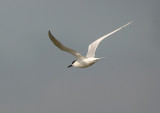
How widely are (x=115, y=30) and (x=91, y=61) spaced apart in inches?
156

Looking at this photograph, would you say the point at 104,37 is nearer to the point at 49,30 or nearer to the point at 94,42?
the point at 94,42

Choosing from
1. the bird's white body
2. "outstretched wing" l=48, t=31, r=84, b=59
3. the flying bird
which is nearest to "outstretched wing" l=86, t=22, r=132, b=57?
the flying bird

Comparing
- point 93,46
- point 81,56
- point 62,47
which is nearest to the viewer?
point 62,47

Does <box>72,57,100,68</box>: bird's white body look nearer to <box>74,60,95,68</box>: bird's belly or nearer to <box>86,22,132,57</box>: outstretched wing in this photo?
<box>74,60,95,68</box>: bird's belly

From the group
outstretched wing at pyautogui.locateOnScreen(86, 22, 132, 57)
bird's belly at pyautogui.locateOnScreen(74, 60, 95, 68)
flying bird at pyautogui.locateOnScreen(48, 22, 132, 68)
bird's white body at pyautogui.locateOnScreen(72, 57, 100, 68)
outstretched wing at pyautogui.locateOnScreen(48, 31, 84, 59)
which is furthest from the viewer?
outstretched wing at pyautogui.locateOnScreen(86, 22, 132, 57)

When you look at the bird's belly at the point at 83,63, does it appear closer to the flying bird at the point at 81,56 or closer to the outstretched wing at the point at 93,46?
the flying bird at the point at 81,56

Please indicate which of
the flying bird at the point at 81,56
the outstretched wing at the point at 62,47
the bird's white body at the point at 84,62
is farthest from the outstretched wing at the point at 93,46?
the outstretched wing at the point at 62,47

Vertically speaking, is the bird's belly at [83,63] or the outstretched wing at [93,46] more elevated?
the outstretched wing at [93,46]

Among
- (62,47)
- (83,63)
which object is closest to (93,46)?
(83,63)

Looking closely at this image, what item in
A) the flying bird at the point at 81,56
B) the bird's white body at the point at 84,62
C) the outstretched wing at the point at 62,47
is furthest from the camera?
the bird's white body at the point at 84,62

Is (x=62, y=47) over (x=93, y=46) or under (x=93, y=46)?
under

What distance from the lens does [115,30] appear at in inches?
1280

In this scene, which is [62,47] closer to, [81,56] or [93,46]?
[81,56]

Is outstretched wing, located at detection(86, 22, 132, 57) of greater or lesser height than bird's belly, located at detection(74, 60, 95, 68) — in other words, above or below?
above
